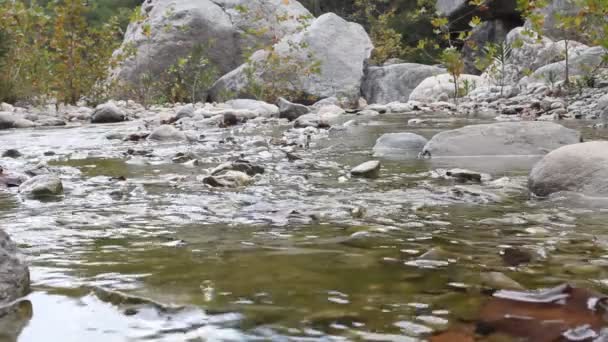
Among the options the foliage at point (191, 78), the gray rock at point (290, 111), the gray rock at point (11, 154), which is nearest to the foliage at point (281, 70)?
the foliage at point (191, 78)

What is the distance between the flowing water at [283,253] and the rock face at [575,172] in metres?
0.09

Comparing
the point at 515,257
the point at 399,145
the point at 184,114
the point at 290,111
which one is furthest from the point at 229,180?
the point at 184,114

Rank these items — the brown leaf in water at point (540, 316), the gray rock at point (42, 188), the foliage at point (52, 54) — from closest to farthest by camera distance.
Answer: the brown leaf in water at point (540, 316) < the gray rock at point (42, 188) < the foliage at point (52, 54)

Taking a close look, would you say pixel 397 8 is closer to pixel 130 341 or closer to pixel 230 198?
pixel 230 198


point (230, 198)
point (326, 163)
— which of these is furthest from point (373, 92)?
point (230, 198)

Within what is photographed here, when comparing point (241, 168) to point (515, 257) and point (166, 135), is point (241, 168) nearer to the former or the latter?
point (515, 257)

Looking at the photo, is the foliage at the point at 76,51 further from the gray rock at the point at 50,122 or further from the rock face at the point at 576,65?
the rock face at the point at 576,65

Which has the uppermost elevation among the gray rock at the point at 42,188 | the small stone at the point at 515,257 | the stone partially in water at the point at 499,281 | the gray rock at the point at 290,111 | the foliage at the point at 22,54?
the foliage at the point at 22,54

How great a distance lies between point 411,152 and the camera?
476 cm

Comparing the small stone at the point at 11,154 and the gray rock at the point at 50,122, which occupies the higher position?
the gray rock at the point at 50,122

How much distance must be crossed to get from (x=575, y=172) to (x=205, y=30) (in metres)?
13.1

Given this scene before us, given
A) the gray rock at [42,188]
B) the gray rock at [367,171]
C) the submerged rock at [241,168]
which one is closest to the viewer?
the gray rock at [42,188]

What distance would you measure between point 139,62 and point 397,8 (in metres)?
10.2

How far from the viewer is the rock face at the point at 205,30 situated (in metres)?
14.6
